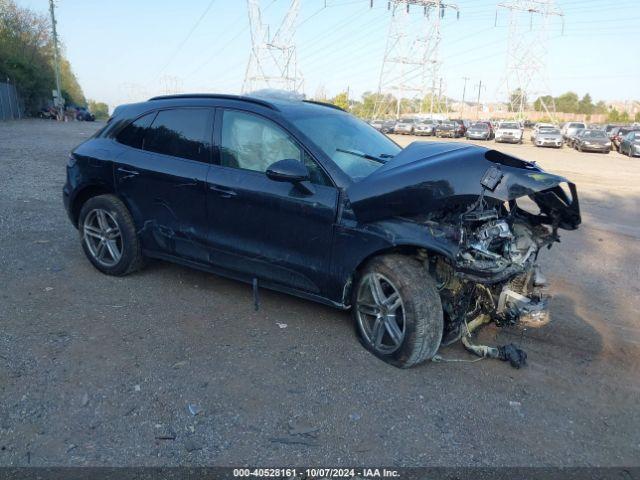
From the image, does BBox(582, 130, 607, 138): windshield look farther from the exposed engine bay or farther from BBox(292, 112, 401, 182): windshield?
the exposed engine bay

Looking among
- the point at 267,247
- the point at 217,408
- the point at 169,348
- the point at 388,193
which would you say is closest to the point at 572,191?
the point at 388,193

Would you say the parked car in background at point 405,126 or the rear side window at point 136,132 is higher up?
the parked car in background at point 405,126

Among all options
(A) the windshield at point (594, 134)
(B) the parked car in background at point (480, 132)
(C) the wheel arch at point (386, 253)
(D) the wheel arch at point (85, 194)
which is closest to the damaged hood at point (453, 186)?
(C) the wheel arch at point (386, 253)

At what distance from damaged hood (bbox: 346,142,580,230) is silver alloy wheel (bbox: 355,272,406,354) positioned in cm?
48

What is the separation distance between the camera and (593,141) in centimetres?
3122

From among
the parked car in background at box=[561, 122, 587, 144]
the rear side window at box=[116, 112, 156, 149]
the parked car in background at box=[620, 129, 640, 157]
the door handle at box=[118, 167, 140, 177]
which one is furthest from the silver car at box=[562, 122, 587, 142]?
the door handle at box=[118, 167, 140, 177]

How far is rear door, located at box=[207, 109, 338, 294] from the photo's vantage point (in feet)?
12.9

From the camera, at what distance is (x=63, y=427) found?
2.96 meters

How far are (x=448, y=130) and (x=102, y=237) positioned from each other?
4171cm

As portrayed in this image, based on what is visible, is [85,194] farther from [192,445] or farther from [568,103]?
[568,103]

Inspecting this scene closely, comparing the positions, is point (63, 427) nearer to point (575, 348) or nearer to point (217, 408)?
point (217, 408)

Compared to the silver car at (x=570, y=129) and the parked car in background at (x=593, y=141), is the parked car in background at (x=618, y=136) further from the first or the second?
the silver car at (x=570, y=129)

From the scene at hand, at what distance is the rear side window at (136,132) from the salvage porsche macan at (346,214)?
0.08 feet

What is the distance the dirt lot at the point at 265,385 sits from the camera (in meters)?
2.88
